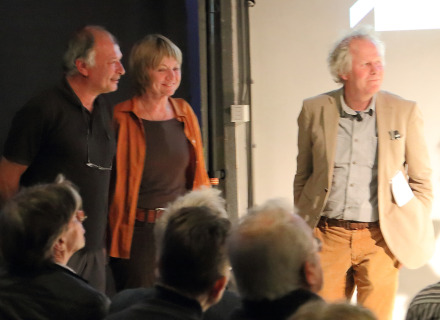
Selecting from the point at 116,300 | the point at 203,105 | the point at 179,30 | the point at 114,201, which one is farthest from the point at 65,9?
the point at 116,300

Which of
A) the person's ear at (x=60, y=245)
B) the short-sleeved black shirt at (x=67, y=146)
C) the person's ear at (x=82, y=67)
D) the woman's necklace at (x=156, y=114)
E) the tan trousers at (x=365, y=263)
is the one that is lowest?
the tan trousers at (x=365, y=263)

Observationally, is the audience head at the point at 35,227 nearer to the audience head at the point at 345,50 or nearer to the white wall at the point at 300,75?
the audience head at the point at 345,50

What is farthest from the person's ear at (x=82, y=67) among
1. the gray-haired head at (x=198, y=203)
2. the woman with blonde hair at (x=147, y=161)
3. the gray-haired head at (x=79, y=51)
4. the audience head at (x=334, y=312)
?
the audience head at (x=334, y=312)

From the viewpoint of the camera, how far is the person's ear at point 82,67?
2.96m

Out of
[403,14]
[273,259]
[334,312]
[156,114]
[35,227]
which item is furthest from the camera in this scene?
[403,14]

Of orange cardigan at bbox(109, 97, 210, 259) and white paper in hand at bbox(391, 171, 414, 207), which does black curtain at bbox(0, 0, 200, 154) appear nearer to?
orange cardigan at bbox(109, 97, 210, 259)

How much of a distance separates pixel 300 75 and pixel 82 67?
1608mm

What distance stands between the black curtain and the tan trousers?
148 cm

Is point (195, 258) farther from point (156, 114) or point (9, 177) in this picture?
Result: point (156, 114)

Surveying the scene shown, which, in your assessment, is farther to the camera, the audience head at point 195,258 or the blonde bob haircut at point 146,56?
the blonde bob haircut at point 146,56

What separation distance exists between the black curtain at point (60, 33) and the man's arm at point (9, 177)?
3.01ft

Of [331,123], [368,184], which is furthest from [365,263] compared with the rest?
[331,123]

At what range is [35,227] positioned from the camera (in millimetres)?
1914

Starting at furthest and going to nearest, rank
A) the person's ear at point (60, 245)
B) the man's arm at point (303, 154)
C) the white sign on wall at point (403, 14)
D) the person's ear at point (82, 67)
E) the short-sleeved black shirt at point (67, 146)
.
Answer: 1. the white sign on wall at point (403, 14)
2. the man's arm at point (303, 154)
3. the person's ear at point (82, 67)
4. the short-sleeved black shirt at point (67, 146)
5. the person's ear at point (60, 245)
